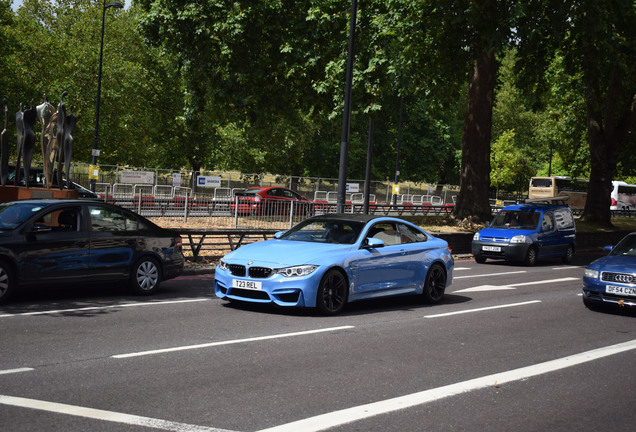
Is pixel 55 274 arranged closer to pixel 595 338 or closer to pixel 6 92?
pixel 595 338

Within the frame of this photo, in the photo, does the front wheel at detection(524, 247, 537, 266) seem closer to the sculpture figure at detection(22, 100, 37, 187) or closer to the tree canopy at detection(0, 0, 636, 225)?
the tree canopy at detection(0, 0, 636, 225)

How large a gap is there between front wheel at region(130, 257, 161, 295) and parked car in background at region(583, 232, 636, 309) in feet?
23.3

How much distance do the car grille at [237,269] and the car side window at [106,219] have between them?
2.26 meters

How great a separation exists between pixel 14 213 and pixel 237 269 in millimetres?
3352

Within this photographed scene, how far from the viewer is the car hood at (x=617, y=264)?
38.7ft

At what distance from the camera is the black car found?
33.6 ft

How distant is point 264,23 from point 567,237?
1265 centimetres

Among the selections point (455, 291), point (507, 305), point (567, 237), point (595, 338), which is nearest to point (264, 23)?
point (567, 237)

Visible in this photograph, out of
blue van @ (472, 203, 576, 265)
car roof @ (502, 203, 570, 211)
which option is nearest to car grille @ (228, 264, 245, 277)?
blue van @ (472, 203, 576, 265)

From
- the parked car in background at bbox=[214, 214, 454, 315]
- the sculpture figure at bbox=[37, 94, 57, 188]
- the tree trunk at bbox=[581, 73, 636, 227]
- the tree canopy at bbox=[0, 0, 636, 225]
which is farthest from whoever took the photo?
the tree trunk at bbox=[581, 73, 636, 227]

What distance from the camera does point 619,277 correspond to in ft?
38.6

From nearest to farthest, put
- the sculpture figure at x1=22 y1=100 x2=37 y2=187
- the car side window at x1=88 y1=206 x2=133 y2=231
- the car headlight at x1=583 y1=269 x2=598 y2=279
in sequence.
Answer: the car side window at x1=88 y1=206 x2=133 y2=231, the car headlight at x1=583 y1=269 x2=598 y2=279, the sculpture figure at x1=22 y1=100 x2=37 y2=187

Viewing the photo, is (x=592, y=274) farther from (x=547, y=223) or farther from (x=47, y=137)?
(x=47, y=137)

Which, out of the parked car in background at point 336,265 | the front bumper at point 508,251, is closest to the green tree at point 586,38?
the front bumper at point 508,251
